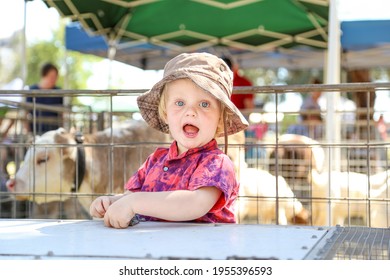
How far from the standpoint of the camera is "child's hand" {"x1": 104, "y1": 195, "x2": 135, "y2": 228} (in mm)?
1964

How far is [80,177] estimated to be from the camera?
17.2 feet

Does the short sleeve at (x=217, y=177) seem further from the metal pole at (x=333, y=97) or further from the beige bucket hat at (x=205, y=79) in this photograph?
the metal pole at (x=333, y=97)

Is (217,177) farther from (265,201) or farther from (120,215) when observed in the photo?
(265,201)

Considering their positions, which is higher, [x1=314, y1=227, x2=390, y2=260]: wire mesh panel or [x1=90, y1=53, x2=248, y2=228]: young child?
[x1=90, y1=53, x2=248, y2=228]: young child

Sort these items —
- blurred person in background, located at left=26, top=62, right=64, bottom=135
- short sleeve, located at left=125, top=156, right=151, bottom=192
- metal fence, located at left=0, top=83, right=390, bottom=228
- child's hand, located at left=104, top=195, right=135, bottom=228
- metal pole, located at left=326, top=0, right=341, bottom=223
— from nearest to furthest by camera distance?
child's hand, located at left=104, top=195, right=135, bottom=228
short sleeve, located at left=125, top=156, right=151, bottom=192
metal fence, located at left=0, top=83, right=390, bottom=228
metal pole, located at left=326, top=0, right=341, bottom=223
blurred person in background, located at left=26, top=62, right=64, bottom=135

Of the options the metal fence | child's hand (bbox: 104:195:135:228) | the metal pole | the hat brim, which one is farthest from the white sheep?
child's hand (bbox: 104:195:135:228)

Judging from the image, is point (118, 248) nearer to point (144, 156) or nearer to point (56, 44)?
point (144, 156)

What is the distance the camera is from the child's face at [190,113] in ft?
7.29

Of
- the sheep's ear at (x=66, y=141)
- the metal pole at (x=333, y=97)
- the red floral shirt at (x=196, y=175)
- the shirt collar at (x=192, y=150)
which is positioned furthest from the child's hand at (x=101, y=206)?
the metal pole at (x=333, y=97)

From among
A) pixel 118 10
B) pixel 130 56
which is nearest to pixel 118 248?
pixel 118 10

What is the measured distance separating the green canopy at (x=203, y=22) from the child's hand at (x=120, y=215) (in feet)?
18.7

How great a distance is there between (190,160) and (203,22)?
22.2ft

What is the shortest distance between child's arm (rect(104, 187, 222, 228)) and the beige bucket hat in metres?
0.38

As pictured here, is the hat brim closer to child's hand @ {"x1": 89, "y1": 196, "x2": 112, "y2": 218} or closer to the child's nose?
the child's nose
